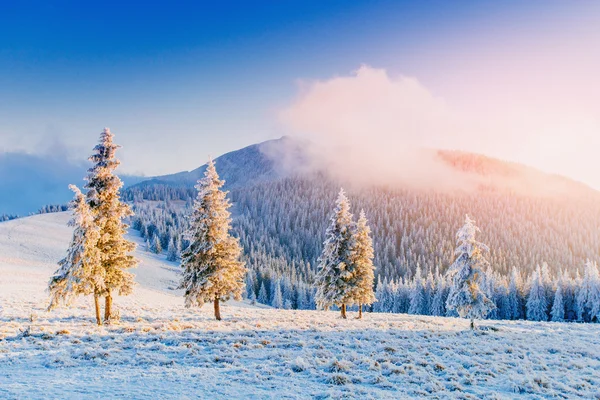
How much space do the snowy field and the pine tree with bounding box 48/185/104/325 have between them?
2162mm

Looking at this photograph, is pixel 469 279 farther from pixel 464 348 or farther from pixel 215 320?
pixel 215 320

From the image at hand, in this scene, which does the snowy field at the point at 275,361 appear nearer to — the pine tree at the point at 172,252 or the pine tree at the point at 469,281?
the pine tree at the point at 469,281

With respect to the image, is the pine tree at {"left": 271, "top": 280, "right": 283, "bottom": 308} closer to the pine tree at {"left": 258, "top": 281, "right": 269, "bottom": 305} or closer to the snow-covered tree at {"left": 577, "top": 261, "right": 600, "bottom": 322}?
the pine tree at {"left": 258, "top": 281, "right": 269, "bottom": 305}

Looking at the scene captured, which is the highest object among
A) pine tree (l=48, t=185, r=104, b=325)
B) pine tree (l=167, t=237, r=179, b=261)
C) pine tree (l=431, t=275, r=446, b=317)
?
pine tree (l=48, t=185, r=104, b=325)

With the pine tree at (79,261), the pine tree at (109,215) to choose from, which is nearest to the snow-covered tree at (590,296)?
→ the pine tree at (109,215)

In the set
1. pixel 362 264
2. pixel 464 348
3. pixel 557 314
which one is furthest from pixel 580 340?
→ pixel 557 314

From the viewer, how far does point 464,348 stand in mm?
19672

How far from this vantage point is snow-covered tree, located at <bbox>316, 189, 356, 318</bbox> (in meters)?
36.4

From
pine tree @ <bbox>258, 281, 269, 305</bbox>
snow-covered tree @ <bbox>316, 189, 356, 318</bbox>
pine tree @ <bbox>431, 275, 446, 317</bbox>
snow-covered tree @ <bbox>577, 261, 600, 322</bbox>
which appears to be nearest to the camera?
snow-covered tree @ <bbox>316, 189, 356, 318</bbox>

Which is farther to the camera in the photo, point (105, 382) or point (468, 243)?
point (468, 243)

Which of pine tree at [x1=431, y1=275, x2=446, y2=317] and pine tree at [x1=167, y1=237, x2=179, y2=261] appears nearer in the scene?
pine tree at [x1=431, y1=275, x2=446, y2=317]

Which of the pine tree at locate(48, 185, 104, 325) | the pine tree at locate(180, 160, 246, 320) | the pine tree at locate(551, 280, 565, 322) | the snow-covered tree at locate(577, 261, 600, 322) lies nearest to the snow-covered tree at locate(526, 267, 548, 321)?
the pine tree at locate(551, 280, 565, 322)

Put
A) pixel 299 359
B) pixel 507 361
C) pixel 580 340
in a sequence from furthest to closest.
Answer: pixel 580 340, pixel 507 361, pixel 299 359

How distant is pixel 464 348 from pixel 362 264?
17.7 m
